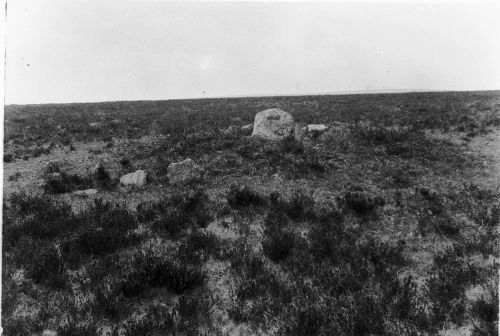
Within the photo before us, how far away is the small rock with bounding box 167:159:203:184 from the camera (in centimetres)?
948

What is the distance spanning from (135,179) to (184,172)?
4.37 feet

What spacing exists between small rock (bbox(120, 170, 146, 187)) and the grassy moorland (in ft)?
1.01

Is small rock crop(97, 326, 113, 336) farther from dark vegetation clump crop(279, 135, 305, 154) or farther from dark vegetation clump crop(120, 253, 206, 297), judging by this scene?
dark vegetation clump crop(279, 135, 305, 154)

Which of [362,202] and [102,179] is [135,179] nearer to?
[102,179]

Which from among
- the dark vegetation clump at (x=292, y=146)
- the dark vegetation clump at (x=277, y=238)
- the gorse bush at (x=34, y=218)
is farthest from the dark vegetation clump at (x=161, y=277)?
the dark vegetation clump at (x=292, y=146)

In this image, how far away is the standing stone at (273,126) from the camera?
12.8 meters

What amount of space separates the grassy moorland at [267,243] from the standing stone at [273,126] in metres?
1.24

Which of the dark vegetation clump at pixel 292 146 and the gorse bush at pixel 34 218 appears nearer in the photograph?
the gorse bush at pixel 34 218

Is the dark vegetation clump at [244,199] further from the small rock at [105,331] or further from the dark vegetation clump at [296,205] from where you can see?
the small rock at [105,331]

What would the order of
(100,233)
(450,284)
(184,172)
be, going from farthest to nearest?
(184,172) → (100,233) → (450,284)

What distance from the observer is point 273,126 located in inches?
515

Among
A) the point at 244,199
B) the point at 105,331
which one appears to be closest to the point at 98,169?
the point at 244,199

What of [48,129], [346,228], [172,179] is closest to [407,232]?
[346,228]

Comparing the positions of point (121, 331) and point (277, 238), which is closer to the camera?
point (121, 331)
